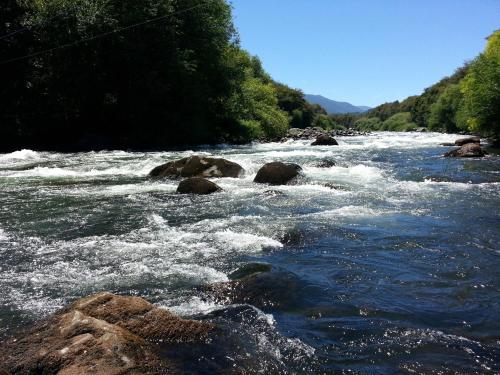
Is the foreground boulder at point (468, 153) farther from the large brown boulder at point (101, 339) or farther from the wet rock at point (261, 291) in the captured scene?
the large brown boulder at point (101, 339)

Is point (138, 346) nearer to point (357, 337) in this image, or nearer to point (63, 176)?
point (357, 337)

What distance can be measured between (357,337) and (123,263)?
4.36m

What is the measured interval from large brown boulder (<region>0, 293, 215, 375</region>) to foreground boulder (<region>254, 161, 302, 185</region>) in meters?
11.7

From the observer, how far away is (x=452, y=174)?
18.8 m

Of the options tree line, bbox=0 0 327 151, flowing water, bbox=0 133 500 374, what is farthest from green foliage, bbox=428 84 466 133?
flowing water, bbox=0 133 500 374

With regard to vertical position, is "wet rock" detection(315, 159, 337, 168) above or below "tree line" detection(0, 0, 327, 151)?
below

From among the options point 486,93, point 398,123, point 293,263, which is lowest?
point 293,263

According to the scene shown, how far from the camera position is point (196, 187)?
1495 cm

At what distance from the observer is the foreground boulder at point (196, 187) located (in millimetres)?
14912

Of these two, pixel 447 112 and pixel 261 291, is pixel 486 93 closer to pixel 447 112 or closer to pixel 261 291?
pixel 261 291

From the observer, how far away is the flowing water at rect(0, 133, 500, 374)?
16.6ft

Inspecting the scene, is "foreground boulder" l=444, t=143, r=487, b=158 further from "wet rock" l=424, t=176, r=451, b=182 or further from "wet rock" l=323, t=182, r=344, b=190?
"wet rock" l=323, t=182, r=344, b=190

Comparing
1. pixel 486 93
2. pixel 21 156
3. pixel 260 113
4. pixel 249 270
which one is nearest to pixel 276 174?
pixel 249 270

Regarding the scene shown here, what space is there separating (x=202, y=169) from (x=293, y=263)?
10992 millimetres
